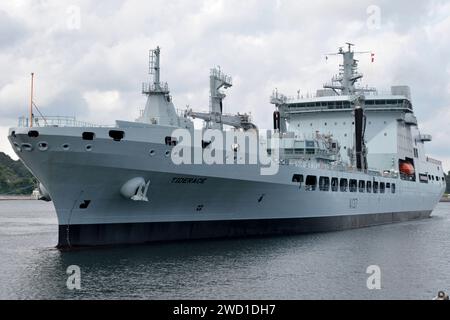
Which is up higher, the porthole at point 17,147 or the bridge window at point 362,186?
the porthole at point 17,147

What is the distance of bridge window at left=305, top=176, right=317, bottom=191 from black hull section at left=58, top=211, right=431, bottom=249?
2076mm

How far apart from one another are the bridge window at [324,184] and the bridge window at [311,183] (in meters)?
0.74

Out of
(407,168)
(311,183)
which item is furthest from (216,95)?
(407,168)

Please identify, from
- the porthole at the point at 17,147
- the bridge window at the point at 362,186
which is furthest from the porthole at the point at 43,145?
the bridge window at the point at 362,186

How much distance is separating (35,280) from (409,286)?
14.0 meters

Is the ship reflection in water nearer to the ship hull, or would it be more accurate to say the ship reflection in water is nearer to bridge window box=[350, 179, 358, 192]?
the ship hull

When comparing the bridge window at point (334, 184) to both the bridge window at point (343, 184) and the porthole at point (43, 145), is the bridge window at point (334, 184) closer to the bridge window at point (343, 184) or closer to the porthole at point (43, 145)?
the bridge window at point (343, 184)

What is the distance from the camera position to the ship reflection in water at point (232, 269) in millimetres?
19328

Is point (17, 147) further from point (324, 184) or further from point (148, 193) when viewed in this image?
point (324, 184)

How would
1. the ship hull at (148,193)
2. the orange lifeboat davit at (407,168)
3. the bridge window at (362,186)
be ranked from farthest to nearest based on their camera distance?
the orange lifeboat davit at (407,168), the bridge window at (362,186), the ship hull at (148,193)

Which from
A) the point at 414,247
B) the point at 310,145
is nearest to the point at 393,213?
the point at 310,145

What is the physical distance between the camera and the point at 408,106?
5025 cm

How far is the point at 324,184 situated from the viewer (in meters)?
38.2
